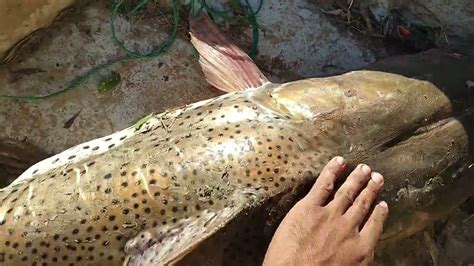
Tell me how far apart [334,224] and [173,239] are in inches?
33.7

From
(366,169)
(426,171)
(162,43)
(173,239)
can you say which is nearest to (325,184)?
(366,169)

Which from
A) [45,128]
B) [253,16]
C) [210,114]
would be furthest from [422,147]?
[45,128]

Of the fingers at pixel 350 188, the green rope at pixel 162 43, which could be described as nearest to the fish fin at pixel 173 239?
the fingers at pixel 350 188

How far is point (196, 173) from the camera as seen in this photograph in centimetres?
405

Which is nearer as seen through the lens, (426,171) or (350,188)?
(350,188)

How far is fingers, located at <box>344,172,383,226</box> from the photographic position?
13.2 feet

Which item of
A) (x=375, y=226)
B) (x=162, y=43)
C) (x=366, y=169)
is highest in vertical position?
(x=162, y=43)

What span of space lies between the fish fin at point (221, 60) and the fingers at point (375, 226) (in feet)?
3.76

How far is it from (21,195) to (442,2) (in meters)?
3.07

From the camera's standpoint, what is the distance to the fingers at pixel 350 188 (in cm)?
403

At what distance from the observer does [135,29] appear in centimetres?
538

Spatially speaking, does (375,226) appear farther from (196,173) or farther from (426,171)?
(196,173)

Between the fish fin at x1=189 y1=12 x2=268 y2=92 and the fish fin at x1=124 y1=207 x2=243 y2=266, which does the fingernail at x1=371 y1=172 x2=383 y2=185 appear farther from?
the fish fin at x1=189 y1=12 x2=268 y2=92

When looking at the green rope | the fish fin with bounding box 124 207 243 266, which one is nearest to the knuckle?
the fish fin with bounding box 124 207 243 266
